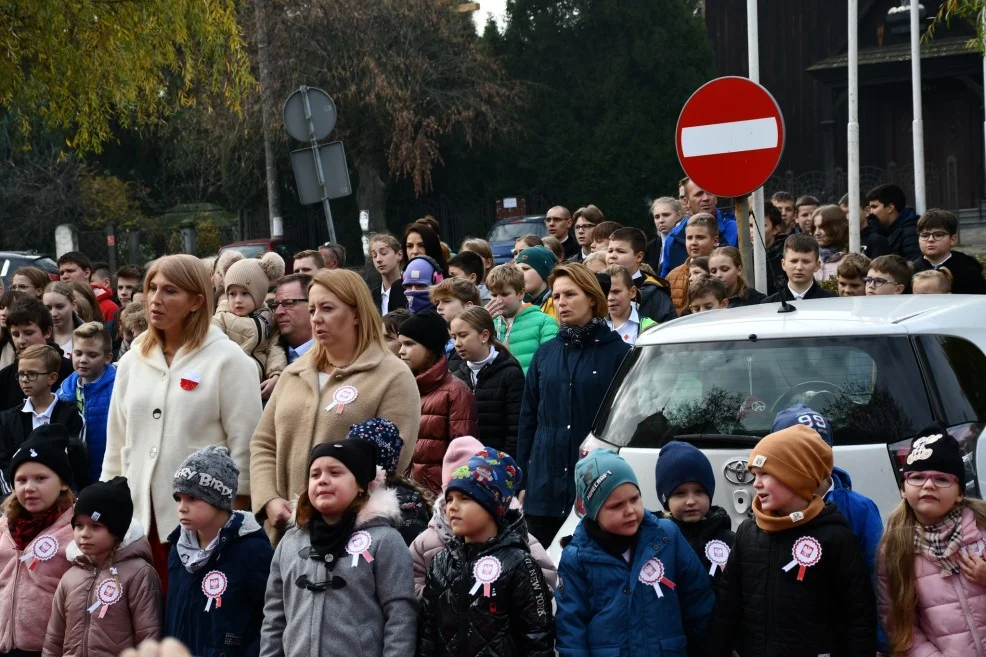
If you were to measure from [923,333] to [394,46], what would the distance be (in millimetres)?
33476

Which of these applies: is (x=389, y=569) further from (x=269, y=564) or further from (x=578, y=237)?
(x=578, y=237)

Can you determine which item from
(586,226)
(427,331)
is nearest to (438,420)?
(427,331)

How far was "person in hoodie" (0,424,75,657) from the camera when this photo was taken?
20.1 ft

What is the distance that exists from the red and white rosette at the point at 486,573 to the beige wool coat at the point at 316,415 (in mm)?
945

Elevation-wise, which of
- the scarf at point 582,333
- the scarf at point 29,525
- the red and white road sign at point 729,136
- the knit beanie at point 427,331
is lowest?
the scarf at point 29,525

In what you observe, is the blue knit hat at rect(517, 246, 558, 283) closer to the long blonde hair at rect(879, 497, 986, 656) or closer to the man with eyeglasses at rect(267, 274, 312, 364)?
the man with eyeglasses at rect(267, 274, 312, 364)

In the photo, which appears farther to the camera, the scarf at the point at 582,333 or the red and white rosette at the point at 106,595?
the scarf at the point at 582,333

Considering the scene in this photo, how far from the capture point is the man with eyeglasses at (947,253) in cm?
1012

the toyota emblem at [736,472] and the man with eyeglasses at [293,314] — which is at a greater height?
the man with eyeglasses at [293,314]

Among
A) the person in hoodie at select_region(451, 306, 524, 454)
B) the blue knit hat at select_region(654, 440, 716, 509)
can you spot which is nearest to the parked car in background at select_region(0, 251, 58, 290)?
the person in hoodie at select_region(451, 306, 524, 454)

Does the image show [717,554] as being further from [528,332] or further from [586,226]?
[586,226]

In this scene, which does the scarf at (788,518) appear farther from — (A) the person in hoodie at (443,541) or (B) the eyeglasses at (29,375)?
(B) the eyeglasses at (29,375)

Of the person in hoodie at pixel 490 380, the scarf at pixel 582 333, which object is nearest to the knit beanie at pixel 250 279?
the person in hoodie at pixel 490 380

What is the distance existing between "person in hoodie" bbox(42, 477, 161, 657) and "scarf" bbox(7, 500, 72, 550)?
1.69 feet
